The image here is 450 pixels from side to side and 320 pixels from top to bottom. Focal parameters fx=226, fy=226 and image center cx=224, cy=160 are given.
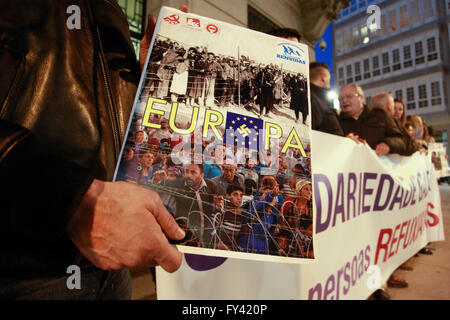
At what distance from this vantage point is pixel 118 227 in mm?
457

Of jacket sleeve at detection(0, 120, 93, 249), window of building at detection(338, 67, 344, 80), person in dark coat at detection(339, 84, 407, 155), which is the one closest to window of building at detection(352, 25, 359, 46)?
window of building at detection(338, 67, 344, 80)

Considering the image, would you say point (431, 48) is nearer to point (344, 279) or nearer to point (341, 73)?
point (341, 73)

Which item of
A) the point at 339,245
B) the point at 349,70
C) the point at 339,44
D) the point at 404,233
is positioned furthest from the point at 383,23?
the point at 339,245

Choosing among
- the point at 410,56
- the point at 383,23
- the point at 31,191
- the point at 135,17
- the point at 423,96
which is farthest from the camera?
the point at 423,96

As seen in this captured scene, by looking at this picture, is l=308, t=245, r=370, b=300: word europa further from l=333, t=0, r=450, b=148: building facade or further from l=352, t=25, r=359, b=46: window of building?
l=352, t=25, r=359, b=46: window of building

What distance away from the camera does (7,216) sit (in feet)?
1.30

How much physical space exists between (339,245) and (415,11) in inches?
888

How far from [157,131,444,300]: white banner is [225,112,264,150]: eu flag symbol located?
2.49 ft

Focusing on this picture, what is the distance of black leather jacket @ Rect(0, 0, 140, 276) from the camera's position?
41 cm
